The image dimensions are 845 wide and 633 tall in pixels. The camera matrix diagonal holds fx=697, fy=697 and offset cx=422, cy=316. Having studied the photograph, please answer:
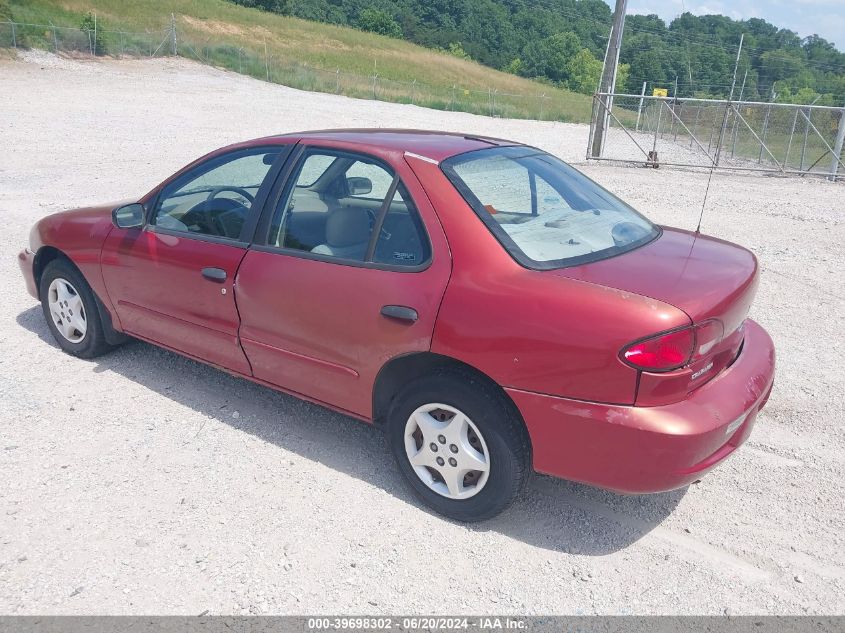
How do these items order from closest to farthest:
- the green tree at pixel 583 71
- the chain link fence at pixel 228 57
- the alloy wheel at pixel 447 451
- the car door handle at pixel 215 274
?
the alloy wheel at pixel 447 451 → the car door handle at pixel 215 274 → the chain link fence at pixel 228 57 → the green tree at pixel 583 71

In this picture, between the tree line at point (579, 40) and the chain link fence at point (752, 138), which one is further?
the tree line at point (579, 40)

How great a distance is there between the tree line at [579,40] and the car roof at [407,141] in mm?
48330

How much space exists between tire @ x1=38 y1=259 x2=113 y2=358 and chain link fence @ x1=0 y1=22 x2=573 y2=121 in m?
32.6

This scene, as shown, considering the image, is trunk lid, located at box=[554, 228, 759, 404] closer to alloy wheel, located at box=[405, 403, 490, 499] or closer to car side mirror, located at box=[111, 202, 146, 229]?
alloy wheel, located at box=[405, 403, 490, 499]

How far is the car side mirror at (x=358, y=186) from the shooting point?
13.5 ft

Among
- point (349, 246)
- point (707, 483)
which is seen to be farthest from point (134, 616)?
point (707, 483)

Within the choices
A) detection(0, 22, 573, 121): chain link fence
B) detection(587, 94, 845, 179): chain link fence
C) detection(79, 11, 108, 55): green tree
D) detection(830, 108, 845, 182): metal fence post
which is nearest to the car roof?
detection(587, 94, 845, 179): chain link fence

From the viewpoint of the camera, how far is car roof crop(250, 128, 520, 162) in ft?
11.6

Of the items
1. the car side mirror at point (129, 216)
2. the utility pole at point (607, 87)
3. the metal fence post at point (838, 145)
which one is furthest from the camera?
the utility pole at point (607, 87)

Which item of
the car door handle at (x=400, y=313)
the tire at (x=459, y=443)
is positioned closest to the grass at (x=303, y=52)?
the car door handle at (x=400, y=313)

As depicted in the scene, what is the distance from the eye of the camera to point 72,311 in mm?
4859

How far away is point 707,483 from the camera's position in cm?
363

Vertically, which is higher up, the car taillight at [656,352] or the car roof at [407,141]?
the car roof at [407,141]

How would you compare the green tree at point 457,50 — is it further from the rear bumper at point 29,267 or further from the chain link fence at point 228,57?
the rear bumper at point 29,267
